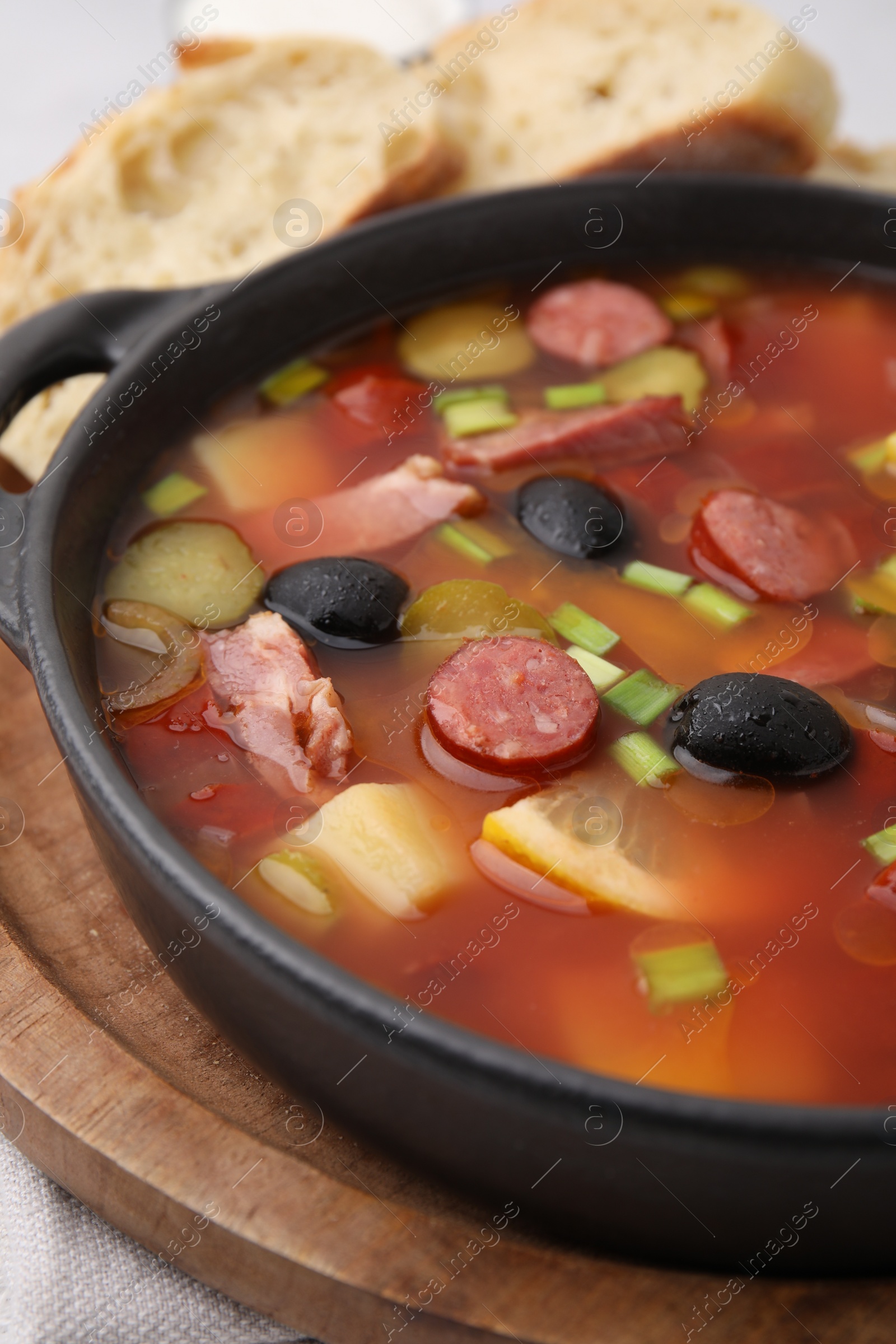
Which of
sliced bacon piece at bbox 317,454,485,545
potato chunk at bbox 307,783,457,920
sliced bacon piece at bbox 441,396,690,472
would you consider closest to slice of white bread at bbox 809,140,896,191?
sliced bacon piece at bbox 441,396,690,472

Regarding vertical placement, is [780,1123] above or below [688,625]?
above

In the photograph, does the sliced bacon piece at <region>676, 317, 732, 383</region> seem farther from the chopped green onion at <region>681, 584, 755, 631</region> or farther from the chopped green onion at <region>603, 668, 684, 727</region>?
the chopped green onion at <region>603, 668, 684, 727</region>

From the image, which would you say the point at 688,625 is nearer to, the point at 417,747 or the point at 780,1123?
the point at 417,747

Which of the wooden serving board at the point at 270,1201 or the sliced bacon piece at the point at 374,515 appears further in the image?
the sliced bacon piece at the point at 374,515

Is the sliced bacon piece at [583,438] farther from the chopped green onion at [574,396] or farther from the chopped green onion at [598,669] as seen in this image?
the chopped green onion at [598,669]

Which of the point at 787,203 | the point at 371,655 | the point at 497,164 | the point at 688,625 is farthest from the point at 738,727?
the point at 497,164

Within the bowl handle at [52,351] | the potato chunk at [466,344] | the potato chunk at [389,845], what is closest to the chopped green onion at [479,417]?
the potato chunk at [466,344]

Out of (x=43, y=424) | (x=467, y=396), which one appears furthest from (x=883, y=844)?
(x=43, y=424)
